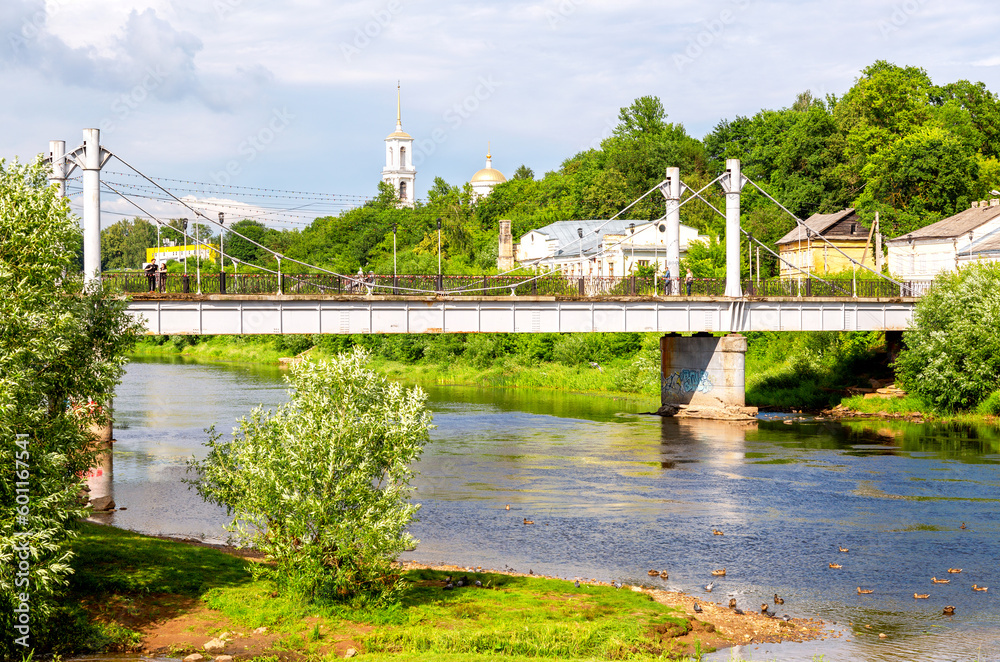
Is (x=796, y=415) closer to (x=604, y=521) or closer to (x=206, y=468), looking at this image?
(x=604, y=521)

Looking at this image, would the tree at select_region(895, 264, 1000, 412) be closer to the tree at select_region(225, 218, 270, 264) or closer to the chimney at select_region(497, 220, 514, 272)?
the chimney at select_region(497, 220, 514, 272)

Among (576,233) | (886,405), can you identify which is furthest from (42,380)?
(576,233)

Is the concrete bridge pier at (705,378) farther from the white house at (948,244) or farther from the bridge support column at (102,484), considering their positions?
the bridge support column at (102,484)

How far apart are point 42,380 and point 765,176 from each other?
102940 mm

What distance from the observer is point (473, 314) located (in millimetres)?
53438

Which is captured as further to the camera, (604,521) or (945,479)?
(945,479)

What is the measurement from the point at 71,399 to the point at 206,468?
10.0ft

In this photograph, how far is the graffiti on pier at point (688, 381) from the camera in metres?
59.8

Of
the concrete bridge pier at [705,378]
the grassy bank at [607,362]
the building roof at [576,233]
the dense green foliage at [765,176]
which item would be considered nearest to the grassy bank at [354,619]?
the grassy bank at [607,362]

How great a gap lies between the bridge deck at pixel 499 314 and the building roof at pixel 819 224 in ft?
105

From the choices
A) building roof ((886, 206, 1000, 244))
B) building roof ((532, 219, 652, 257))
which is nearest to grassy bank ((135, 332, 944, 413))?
building roof ((886, 206, 1000, 244))

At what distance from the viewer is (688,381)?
60.7 m

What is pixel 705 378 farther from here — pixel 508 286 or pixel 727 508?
pixel 727 508

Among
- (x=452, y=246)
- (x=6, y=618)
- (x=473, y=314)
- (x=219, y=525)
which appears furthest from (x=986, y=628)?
(x=452, y=246)
